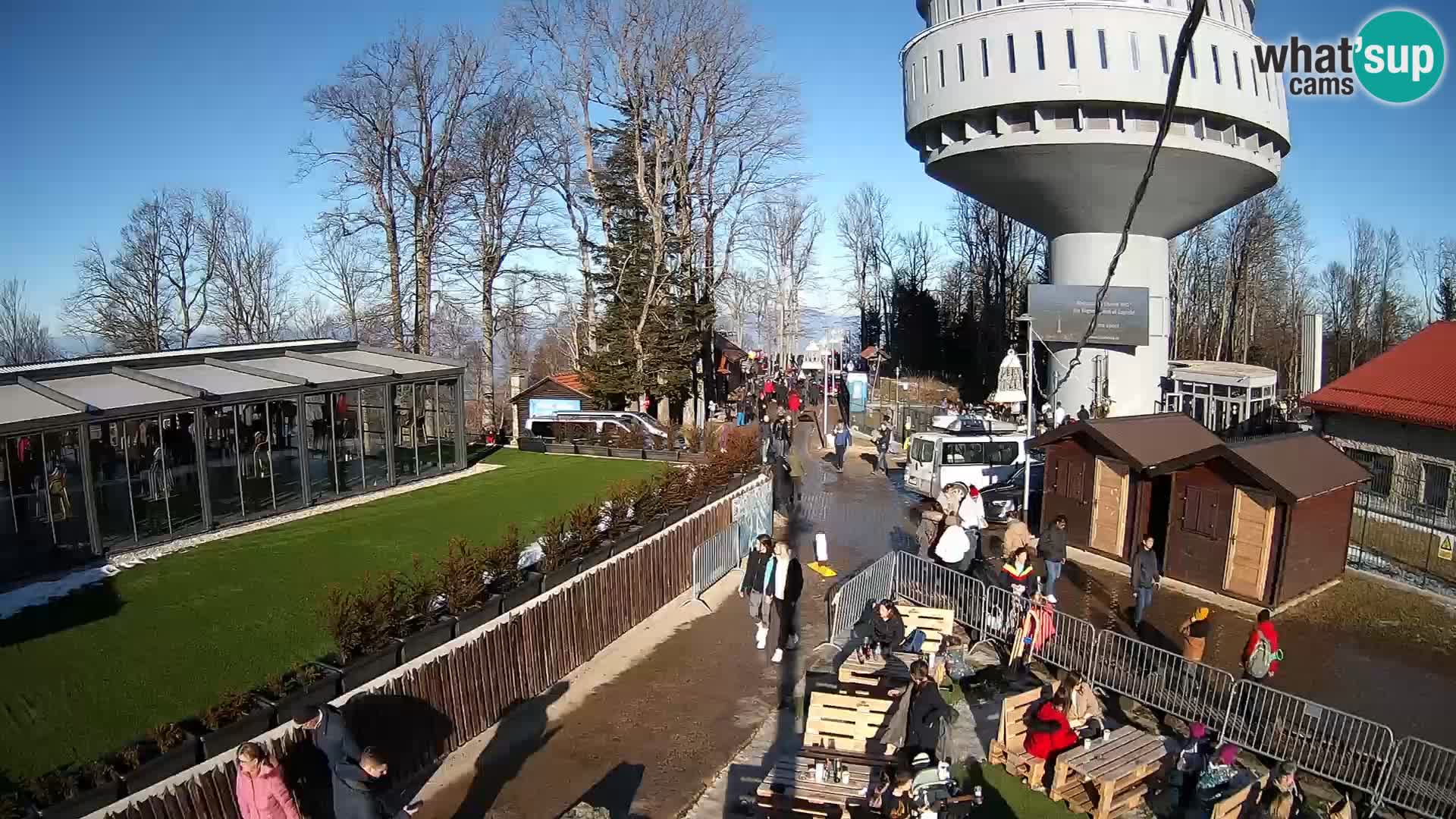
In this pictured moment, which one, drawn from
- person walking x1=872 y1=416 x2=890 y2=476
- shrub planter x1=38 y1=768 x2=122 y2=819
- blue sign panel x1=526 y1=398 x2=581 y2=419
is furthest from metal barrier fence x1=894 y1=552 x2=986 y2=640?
blue sign panel x1=526 y1=398 x2=581 y2=419

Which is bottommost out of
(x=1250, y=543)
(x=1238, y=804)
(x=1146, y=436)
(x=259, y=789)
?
(x=1238, y=804)

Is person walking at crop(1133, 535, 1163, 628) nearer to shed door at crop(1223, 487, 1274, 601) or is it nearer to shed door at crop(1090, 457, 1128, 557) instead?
shed door at crop(1223, 487, 1274, 601)

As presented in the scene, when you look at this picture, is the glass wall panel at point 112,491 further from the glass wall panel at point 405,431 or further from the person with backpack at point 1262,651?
the person with backpack at point 1262,651

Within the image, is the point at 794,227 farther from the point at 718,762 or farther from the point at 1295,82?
the point at 718,762

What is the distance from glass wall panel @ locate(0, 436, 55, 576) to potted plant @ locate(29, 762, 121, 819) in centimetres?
826

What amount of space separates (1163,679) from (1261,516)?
5.36m

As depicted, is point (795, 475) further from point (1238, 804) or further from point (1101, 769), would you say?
point (1238, 804)

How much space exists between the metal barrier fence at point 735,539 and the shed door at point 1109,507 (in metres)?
6.27

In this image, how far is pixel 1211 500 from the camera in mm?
14219

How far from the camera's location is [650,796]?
8.17 meters

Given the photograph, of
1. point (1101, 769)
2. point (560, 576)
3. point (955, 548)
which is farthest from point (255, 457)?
point (1101, 769)

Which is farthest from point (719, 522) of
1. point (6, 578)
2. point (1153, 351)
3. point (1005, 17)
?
point (1153, 351)

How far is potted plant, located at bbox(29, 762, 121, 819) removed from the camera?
587 cm

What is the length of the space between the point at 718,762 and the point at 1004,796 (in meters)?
2.78
